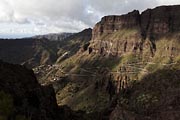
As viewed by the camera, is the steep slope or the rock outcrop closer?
the steep slope

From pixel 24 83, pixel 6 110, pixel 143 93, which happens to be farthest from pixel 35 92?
pixel 143 93

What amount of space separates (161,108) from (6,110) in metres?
69.9

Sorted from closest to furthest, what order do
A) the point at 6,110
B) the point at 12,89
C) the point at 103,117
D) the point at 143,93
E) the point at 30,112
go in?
the point at 6,110, the point at 30,112, the point at 12,89, the point at 103,117, the point at 143,93

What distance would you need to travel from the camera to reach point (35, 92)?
110m

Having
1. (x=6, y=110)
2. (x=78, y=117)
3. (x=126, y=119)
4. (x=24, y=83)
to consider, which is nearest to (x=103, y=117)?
(x=78, y=117)

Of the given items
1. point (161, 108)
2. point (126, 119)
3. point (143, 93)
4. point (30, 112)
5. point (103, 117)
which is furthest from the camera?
point (143, 93)

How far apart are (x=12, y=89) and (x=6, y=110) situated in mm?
47191

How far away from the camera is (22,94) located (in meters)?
102

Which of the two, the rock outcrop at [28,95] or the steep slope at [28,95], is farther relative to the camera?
the rock outcrop at [28,95]

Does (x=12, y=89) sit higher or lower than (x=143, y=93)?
higher

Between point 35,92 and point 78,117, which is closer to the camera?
point 35,92

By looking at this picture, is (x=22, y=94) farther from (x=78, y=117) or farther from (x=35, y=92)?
(x=78, y=117)

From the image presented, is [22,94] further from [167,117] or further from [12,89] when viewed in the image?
[167,117]

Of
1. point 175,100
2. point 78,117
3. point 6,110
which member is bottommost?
point 78,117
